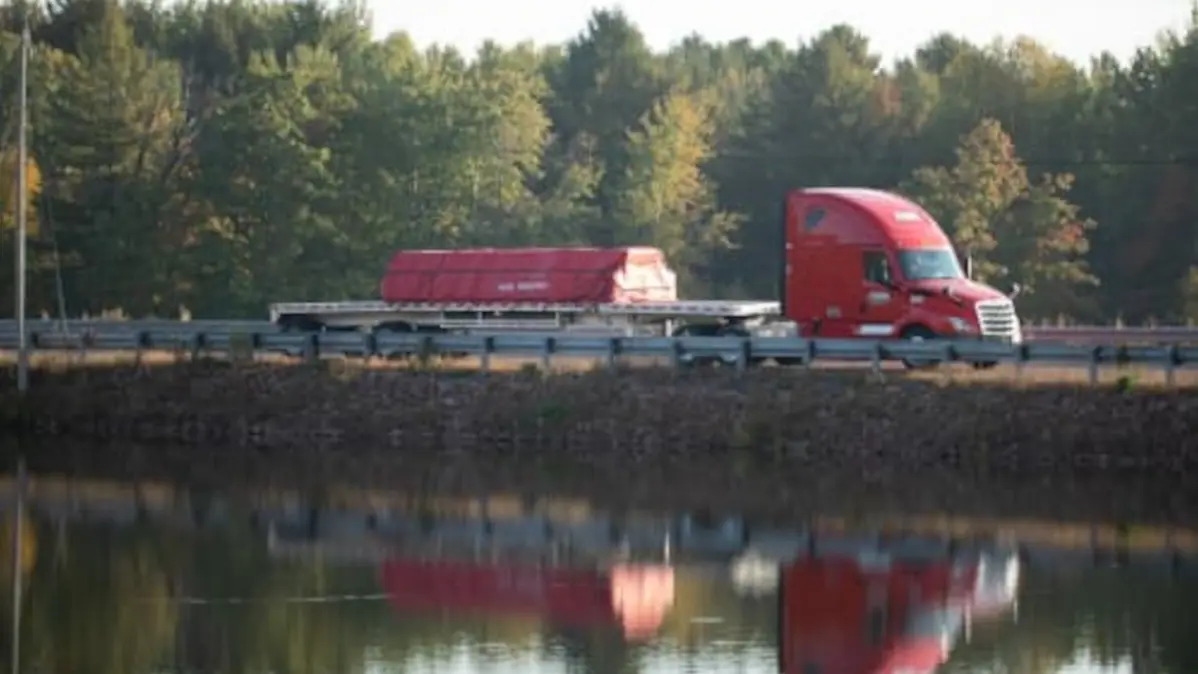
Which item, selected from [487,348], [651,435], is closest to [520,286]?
[487,348]

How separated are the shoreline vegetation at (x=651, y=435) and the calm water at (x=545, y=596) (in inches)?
150

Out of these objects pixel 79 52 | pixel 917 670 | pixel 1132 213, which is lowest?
pixel 917 670

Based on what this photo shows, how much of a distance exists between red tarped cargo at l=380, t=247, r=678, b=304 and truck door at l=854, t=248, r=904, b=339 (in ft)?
23.4

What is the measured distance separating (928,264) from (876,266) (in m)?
1.06

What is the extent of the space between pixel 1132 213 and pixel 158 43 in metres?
42.6

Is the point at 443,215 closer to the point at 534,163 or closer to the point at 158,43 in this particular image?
the point at 534,163

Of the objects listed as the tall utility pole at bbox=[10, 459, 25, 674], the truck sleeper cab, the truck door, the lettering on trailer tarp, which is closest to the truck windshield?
the truck sleeper cab

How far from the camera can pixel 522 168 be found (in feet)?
300

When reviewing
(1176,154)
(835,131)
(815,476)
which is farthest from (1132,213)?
(815,476)

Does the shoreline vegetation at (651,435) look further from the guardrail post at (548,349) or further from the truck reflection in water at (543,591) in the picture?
the truck reflection in water at (543,591)

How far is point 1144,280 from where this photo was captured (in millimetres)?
80562

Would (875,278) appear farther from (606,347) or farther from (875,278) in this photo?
(606,347)

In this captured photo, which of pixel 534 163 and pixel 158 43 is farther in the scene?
pixel 158 43

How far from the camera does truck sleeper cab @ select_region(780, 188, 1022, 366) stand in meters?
49.6
